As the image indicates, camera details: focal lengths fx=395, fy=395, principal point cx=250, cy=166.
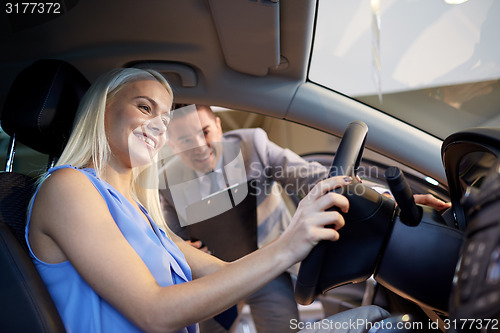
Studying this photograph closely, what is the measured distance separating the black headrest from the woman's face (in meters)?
0.14

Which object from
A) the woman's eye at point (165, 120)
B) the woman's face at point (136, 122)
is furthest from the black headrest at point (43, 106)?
the woman's eye at point (165, 120)

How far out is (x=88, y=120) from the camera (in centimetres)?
102

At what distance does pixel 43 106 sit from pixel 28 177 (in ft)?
0.62

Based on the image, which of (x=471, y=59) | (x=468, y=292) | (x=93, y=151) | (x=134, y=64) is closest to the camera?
(x=468, y=292)

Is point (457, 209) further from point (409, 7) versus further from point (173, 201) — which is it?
point (173, 201)

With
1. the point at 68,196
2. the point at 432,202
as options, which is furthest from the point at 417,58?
the point at 68,196

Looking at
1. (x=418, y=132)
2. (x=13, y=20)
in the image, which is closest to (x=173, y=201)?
(x=13, y=20)

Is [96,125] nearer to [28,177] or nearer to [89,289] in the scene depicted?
[28,177]

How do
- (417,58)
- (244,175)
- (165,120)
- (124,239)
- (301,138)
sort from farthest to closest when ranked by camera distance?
(301,138) → (244,175) → (417,58) → (165,120) → (124,239)

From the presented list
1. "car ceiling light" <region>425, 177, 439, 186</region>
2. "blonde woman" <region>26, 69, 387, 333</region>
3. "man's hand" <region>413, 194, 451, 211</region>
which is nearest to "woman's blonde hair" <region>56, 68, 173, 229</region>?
"blonde woman" <region>26, 69, 387, 333</region>

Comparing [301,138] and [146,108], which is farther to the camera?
[301,138]

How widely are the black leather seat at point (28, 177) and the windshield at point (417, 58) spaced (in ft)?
2.52

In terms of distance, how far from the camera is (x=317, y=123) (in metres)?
1.48

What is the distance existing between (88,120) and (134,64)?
1.43 feet
